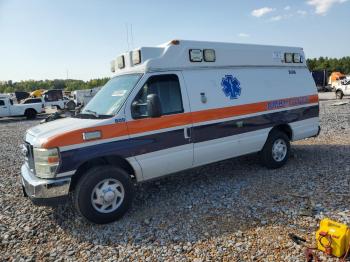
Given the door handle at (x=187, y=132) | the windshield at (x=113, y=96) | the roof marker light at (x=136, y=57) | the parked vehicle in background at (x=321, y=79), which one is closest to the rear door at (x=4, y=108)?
the windshield at (x=113, y=96)

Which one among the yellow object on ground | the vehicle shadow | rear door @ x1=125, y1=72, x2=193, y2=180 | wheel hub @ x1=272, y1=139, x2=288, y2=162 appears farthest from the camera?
wheel hub @ x1=272, y1=139, x2=288, y2=162

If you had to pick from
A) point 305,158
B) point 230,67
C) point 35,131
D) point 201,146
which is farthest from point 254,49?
point 35,131

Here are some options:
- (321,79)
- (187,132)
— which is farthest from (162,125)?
(321,79)

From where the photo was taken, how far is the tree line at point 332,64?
5759 centimetres

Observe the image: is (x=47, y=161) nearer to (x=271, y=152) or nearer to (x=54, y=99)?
(x=271, y=152)

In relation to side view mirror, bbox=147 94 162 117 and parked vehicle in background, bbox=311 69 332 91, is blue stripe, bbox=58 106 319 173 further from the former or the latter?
parked vehicle in background, bbox=311 69 332 91

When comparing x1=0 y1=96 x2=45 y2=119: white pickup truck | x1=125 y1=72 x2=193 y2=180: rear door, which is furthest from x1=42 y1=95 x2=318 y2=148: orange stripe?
x1=0 y1=96 x2=45 y2=119: white pickup truck

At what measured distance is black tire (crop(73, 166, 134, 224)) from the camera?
14.9 ft

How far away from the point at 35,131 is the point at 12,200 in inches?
78.3

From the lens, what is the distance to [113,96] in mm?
5234

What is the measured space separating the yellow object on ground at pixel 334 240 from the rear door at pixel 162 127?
248 cm

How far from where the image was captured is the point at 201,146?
561 cm

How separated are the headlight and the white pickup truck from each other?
23809mm

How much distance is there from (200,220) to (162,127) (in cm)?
156
